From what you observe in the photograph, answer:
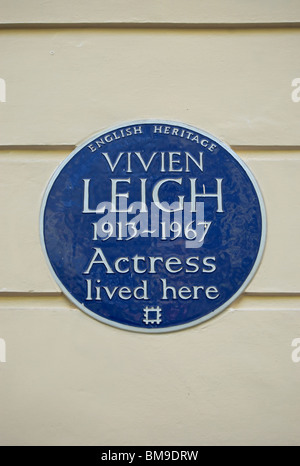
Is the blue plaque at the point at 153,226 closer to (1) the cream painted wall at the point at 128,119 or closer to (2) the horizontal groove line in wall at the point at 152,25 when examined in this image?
(1) the cream painted wall at the point at 128,119

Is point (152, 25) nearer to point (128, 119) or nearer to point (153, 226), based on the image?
point (128, 119)

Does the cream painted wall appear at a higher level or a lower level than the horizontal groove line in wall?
lower

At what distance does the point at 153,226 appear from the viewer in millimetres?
3691

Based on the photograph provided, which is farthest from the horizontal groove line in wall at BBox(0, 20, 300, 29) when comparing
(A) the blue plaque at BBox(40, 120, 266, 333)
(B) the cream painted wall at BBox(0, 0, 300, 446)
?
(A) the blue plaque at BBox(40, 120, 266, 333)

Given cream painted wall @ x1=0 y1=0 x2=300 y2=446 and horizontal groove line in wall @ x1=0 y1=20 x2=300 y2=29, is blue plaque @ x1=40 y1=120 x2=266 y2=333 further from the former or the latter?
horizontal groove line in wall @ x1=0 y1=20 x2=300 y2=29

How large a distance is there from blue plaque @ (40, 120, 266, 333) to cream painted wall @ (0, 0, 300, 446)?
0.23 ft

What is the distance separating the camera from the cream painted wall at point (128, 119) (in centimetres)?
348

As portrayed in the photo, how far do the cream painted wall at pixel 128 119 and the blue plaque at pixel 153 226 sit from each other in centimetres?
7

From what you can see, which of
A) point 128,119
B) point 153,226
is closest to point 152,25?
point 128,119

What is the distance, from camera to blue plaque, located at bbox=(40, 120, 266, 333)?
142 inches

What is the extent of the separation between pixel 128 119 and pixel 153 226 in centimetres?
61

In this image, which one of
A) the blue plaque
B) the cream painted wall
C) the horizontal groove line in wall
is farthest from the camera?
the horizontal groove line in wall

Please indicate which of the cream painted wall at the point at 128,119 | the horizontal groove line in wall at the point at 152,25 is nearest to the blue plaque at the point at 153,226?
the cream painted wall at the point at 128,119

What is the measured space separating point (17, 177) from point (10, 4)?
1.00 metres
